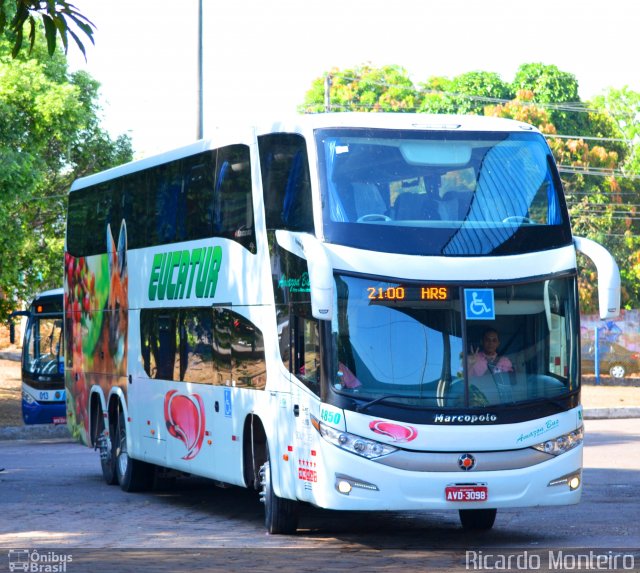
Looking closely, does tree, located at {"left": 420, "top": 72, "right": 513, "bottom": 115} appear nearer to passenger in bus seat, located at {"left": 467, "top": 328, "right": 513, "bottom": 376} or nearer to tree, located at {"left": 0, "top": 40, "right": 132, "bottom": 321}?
tree, located at {"left": 0, "top": 40, "right": 132, "bottom": 321}

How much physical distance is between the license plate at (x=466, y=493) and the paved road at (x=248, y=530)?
1.56ft

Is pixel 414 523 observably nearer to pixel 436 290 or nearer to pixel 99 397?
pixel 436 290

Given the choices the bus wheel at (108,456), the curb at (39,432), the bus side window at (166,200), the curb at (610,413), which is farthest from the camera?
the curb at (610,413)

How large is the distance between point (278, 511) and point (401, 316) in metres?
2.38

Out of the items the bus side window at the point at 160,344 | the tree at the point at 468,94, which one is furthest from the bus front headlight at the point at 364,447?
the tree at the point at 468,94

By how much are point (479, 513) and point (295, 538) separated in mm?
1936

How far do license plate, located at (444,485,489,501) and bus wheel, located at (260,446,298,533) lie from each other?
6.04 feet

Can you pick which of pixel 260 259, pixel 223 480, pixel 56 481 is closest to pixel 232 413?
pixel 223 480

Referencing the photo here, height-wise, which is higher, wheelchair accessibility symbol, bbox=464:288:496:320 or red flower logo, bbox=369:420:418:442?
wheelchair accessibility symbol, bbox=464:288:496:320

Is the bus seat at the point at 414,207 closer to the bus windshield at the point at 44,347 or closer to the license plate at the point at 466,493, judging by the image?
the license plate at the point at 466,493

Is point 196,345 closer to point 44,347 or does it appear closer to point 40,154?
point 44,347

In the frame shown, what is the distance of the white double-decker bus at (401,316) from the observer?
1108cm

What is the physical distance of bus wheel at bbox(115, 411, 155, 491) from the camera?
17.1 m

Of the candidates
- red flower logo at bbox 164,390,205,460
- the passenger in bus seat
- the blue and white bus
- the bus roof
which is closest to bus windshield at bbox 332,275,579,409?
the passenger in bus seat
